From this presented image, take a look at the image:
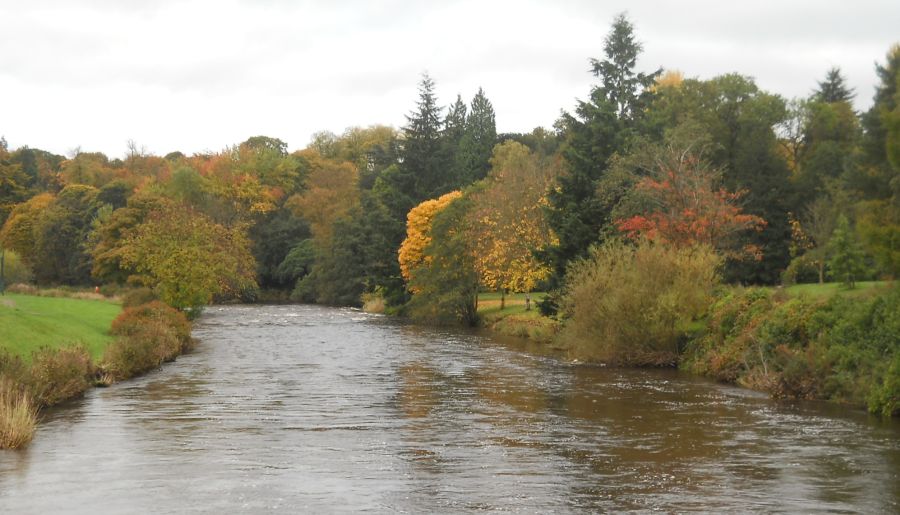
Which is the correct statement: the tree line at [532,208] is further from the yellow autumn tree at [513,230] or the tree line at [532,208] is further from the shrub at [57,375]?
the shrub at [57,375]

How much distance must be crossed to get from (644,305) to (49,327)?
23.3 metres

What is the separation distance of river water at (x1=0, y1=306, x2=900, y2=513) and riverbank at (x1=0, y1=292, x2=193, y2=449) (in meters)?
0.80

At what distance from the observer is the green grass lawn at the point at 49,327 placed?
2903 centimetres

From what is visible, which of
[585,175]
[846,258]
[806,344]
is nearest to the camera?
[806,344]

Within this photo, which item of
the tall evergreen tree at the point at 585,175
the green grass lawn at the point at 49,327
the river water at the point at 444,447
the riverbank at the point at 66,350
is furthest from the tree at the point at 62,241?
the river water at the point at 444,447

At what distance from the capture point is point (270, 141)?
143875 millimetres

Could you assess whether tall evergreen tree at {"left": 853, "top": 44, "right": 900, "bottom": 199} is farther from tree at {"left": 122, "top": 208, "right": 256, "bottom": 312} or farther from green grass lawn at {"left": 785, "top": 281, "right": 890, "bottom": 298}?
tree at {"left": 122, "top": 208, "right": 256, "bottom": 312}

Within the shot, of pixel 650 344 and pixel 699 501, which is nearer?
pixel 699 501

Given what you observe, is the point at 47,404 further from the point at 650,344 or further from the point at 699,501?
the point at 650,344

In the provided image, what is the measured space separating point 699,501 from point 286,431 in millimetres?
10706

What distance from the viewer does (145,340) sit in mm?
35531

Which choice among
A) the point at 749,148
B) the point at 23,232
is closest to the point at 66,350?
the point at 749,148

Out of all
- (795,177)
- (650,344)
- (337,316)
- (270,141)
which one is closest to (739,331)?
(650,344)

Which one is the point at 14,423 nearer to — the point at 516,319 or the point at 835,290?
the point at 835,290
